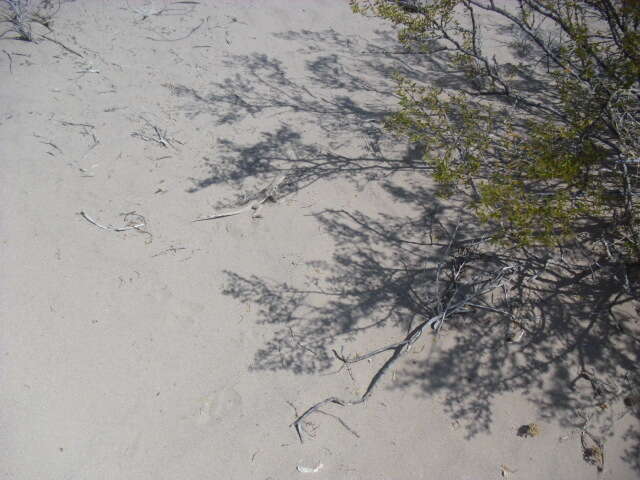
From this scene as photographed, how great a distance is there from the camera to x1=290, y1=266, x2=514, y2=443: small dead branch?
7.95 feet

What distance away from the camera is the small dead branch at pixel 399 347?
2.42 m

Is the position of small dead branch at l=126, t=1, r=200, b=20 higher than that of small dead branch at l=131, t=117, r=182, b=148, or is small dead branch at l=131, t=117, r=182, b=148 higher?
small dead branch at l=126, t=1, r=200, b=20

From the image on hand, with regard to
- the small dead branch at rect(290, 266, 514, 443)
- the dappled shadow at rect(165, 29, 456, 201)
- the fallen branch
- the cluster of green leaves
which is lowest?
the fallen branch

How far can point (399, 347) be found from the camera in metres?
2.63

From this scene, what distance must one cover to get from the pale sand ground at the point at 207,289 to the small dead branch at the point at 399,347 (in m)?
0.06

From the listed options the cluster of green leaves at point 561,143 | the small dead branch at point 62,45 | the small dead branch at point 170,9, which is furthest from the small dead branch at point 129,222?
the small dead branch at point 170,9

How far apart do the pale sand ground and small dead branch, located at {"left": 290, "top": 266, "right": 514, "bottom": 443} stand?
0.06 metres

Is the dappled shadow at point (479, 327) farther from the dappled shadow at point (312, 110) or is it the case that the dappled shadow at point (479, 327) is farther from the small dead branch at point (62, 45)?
the small dead branch at point (62, 45)

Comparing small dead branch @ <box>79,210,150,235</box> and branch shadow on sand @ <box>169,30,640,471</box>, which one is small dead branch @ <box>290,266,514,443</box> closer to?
branch shadow on sand @ <box>169,30,640,471</box>

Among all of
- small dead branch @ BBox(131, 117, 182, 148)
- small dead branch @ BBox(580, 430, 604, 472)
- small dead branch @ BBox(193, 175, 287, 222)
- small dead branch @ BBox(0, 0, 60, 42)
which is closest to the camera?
small dead branch @ BBox(580, 430, 604, 472)

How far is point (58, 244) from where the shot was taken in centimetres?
315

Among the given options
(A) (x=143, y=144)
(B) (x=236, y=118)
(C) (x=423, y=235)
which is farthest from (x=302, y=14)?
(C) (x=423, y=235)

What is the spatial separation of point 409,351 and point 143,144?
10.1ft

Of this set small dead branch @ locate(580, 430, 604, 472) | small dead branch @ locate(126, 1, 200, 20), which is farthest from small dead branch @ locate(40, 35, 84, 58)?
small dead branch @ locate(580, 430, 604, 472)
